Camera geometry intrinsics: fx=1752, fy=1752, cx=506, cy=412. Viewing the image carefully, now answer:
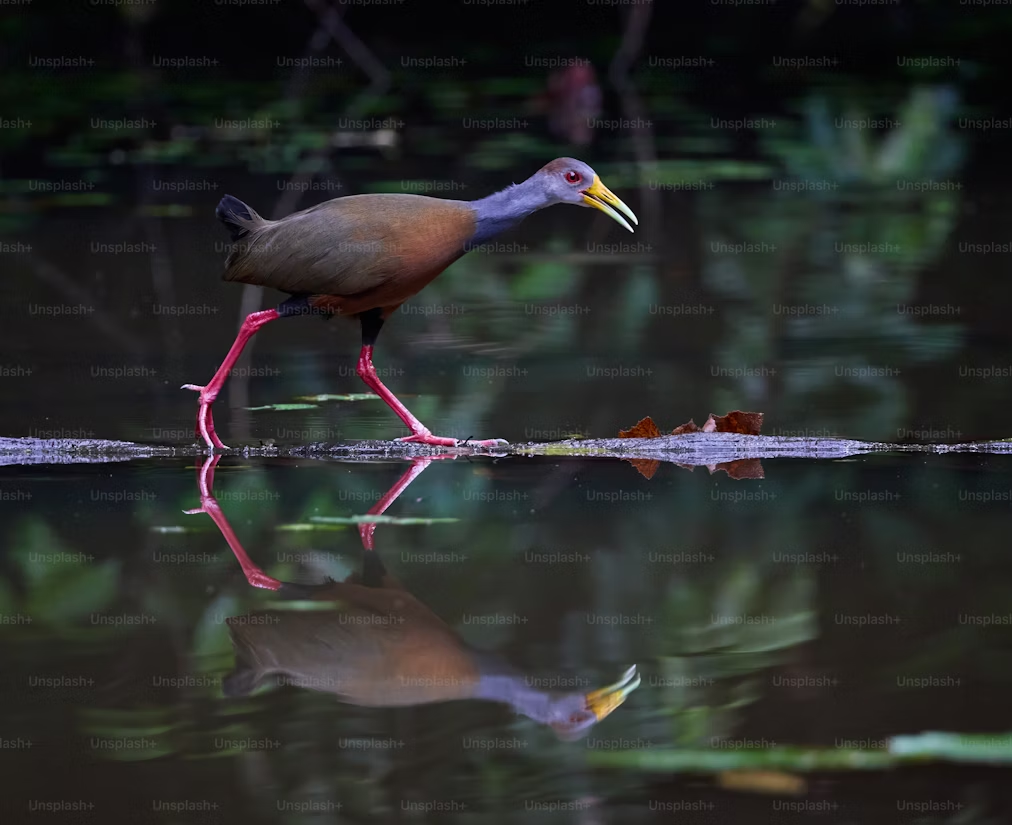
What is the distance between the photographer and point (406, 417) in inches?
322

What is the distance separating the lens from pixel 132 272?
1212cm

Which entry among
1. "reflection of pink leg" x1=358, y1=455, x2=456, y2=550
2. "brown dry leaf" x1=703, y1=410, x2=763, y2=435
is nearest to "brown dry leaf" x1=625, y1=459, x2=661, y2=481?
"brown dry leaf" x1=703, y1=410, x2=763, y2=435

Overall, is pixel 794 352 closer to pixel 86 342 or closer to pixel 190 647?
pixel 86 342

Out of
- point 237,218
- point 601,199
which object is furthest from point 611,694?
point 237,218

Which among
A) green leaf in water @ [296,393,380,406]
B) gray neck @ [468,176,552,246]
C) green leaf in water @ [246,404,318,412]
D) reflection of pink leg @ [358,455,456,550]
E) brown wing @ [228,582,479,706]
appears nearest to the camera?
brown wing @ [228,582,479,706]

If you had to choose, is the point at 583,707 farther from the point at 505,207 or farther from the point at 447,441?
the point at 505,207

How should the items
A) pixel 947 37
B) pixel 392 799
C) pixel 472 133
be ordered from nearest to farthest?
pixel 392 799 → pixel 472 133 → pixel 947 37

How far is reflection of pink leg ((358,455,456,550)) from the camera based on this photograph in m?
6.61

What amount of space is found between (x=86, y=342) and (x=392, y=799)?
6485mm

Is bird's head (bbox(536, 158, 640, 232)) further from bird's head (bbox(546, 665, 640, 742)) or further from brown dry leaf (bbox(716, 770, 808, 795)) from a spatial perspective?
brown dry leaf (bbox(716, 770, 808, 795))

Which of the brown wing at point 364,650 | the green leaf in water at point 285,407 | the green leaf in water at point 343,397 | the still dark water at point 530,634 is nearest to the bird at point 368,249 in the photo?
the green leaf in water at point 285,407

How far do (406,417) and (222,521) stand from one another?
1552mm

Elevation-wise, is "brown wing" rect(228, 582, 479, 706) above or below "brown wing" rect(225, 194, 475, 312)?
below

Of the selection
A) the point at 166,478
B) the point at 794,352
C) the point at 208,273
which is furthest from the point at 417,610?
the point at 208,273
